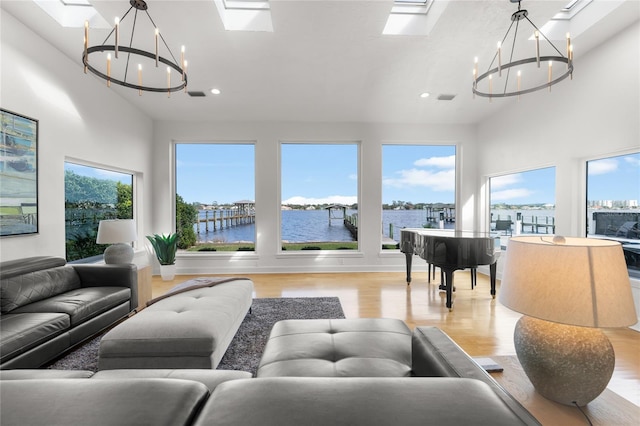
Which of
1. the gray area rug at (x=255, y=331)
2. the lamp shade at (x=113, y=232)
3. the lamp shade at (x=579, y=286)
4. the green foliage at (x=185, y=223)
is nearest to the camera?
the lamp shade at (x=579, y=286)

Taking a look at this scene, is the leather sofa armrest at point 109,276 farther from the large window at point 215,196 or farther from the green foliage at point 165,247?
the large window at point 215,196

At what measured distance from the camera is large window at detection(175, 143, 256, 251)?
5559 mm

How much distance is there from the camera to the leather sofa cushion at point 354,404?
575 millimetres

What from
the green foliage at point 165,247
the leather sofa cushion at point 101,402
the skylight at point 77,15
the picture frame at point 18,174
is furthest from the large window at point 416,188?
the leather sofa cushion at point 101,402

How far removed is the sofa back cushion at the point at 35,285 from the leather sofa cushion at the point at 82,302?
0.20 feet

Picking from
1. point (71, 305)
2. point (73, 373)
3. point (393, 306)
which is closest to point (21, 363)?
point (71, 305)

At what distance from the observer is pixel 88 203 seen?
381 centimetres

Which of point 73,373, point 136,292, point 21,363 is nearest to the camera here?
point 73,373

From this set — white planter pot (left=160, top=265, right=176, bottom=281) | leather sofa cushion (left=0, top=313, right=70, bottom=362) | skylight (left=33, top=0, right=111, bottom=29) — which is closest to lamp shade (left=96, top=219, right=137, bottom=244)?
leather sofa cushion (left=0, top=313, right=70, bottom=362)

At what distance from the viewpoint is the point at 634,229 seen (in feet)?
10.1

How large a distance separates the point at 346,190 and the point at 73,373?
490 cm

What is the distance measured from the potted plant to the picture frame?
6.99 feet

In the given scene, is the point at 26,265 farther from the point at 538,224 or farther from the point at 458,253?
the point at 538,224

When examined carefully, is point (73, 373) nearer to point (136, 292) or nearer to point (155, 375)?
point (155, 375)
